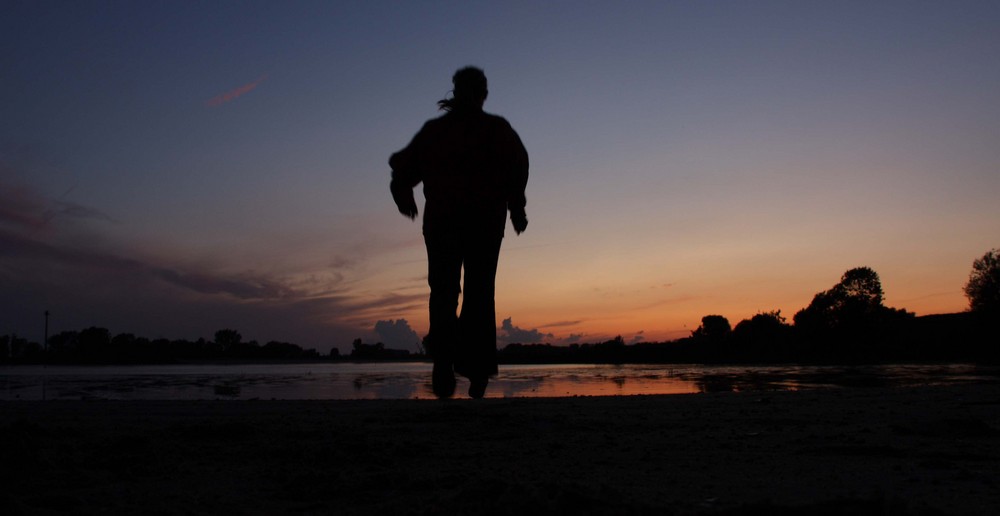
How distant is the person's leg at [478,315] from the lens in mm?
5391

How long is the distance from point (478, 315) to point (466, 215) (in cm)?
80

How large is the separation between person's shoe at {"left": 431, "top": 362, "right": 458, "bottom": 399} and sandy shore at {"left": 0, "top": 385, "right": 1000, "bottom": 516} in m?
0.29

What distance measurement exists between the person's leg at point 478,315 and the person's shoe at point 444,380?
96 millimetres

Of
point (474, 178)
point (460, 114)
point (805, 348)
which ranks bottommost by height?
point (805, 348)

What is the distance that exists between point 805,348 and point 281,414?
192ft

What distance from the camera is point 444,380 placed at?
5.35m

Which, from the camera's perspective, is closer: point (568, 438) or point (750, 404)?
point (568, 438)

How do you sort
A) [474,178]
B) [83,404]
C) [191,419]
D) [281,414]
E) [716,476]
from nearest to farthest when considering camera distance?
[716,476] → [474,178] → [191,419] → [281,414] → [83,404]

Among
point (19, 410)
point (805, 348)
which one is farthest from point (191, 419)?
point (805, 348)

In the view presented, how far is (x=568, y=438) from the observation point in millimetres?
4832

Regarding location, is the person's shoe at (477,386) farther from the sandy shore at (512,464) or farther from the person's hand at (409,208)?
the person's hand at (409,208)

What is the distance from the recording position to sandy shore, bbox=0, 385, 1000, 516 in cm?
262

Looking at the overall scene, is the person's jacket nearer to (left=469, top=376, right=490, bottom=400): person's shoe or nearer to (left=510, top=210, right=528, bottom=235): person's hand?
(left=510, top=210, right=528, bottom=235): person's hand

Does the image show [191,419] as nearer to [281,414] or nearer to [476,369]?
[281,414]
